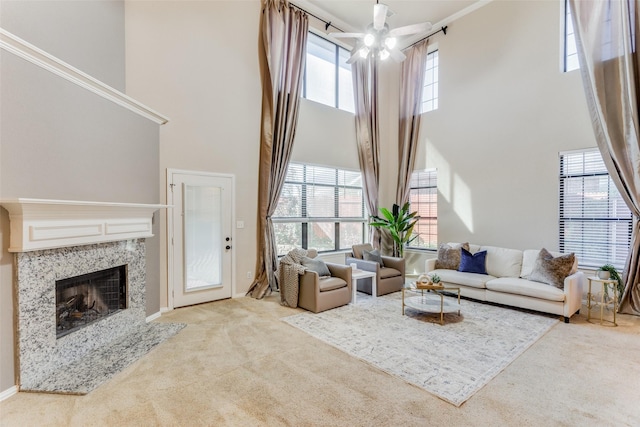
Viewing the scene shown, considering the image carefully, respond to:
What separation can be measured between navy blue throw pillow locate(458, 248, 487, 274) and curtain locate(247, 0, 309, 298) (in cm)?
333

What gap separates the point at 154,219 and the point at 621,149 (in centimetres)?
673

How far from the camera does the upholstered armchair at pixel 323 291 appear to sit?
432 cm

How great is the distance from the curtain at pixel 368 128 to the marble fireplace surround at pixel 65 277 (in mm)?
4693

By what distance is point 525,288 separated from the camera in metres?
4.20

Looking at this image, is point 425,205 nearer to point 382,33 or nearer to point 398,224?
point 398,224

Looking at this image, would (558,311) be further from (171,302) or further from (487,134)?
(171,302)

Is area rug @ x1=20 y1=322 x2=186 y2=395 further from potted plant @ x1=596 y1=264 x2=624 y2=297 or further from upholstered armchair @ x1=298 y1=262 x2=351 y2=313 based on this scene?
potted plant @ x1=596 y1=264 x2=624 y2=297

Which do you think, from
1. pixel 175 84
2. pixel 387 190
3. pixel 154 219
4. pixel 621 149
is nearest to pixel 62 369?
pixel 154 219

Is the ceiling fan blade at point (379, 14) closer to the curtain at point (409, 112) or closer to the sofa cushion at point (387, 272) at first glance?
the curtain at point (409, 112)

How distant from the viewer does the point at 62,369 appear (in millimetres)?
2713

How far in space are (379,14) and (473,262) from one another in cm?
412

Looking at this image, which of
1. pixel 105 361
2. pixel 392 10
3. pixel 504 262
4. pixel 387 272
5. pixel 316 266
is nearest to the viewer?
pixel 105 361

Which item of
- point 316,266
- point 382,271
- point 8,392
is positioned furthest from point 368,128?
point 8,392

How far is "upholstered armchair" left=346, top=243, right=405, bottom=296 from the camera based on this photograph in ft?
17.4
